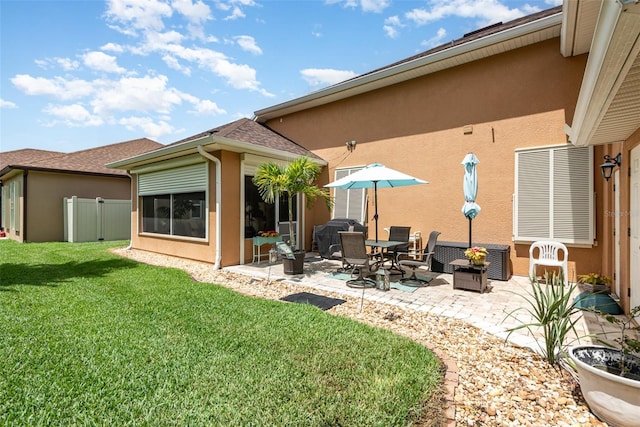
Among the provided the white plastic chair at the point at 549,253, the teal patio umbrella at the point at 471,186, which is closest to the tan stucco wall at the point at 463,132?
the white plastic chair at the point at 549,253

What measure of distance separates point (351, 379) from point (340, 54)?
443 inches

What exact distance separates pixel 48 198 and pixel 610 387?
19.5 meters

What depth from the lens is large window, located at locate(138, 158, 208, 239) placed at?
8.80 metres

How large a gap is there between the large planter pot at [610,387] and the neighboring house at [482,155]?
2.62 meters

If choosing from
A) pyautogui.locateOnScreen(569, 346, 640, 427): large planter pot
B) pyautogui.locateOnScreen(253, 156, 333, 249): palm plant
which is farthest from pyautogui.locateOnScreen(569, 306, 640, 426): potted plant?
pyautogui.locateOnScreen(253, 156, 333, 249): palm plant

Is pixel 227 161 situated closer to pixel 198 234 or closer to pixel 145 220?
pixel 198 234

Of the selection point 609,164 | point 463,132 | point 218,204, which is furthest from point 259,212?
point 609,164

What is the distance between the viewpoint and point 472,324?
14.0ft

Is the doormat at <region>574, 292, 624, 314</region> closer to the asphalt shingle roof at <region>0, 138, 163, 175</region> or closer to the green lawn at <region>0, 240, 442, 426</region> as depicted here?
the green lawn at <region>0, 240, 442, 426</region>

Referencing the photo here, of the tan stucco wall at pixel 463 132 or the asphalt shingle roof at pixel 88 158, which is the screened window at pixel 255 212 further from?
the asphalt shingle roof at pixel 88 158

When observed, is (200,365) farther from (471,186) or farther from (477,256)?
(471,186)

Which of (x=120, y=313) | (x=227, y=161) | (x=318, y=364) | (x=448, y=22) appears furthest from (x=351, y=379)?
(x=448, y=22)

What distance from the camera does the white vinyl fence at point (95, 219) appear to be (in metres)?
14.1

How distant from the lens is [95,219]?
14.8 m
